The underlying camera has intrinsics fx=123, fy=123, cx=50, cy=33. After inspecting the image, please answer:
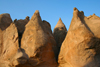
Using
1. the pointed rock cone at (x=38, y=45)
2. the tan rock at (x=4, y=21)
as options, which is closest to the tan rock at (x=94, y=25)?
the pointed rock cone at (x=38, y=45)

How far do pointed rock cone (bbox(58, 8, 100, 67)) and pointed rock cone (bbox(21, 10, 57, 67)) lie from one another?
48.6 inches

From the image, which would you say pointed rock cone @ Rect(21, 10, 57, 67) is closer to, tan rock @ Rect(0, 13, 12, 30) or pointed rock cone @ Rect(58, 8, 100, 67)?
pointed rock cone @ Rect(58, 8, 100, 67)

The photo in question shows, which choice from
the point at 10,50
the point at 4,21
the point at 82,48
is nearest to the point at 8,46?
the point at 10,50

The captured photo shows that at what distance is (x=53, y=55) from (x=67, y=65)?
1173 millimetres

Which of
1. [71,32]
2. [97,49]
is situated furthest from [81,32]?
[97,49]

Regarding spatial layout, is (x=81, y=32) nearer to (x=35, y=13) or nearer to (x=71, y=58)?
(x=71, y=58)

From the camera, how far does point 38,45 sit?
301 inches

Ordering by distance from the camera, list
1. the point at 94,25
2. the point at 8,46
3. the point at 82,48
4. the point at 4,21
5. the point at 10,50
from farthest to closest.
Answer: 1. the point at 4,21
2. the point at 8,46
3. the point at 10,50
4. the point at 94,25
5. the point at 82,48

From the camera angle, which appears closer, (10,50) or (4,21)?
(10,50)

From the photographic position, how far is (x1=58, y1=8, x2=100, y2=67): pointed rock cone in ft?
21.9

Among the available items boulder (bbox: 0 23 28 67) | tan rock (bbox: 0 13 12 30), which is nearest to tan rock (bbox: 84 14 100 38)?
boulder (bbox: 0 23 28 67)

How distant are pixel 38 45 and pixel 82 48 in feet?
8.71

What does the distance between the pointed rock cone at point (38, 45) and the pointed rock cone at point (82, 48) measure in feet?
4.05

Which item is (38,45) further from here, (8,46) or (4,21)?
(4,21)
